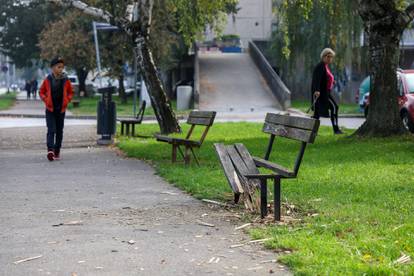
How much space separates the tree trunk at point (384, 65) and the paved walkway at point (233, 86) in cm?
2047

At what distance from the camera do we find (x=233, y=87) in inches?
1784

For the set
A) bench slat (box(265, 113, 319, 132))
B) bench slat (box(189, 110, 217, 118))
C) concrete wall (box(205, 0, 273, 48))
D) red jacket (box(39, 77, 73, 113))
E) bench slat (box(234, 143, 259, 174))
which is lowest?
bench slat (box(234, 143, 259, 174))

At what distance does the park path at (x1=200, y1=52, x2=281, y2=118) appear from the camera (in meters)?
39.2

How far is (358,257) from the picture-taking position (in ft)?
19.1

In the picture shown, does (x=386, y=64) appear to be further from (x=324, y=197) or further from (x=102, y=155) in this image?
(x=324, y=197)

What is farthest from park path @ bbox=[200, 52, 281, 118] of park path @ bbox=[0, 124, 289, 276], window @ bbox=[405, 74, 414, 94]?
park path @ bbox=[0, 124, 289, 276]

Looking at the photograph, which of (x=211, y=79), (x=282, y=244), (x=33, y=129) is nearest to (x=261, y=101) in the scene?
(x=211, y=79)

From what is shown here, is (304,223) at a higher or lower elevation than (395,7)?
lower

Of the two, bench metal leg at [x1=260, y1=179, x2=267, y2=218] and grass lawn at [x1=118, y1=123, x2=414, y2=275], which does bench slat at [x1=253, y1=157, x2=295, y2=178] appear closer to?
bench metal leg at [x1=260, y1=179, x2=267, y2=218]

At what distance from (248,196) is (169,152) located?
6743 millimetres

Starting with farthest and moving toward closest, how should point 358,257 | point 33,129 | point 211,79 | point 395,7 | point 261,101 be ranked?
point 211,79
point 261,101
point 33,129
point 395,7
point 358,257

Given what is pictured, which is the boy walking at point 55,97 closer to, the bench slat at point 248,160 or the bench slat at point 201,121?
the bench slat at point 201,121

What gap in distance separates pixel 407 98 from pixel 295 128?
12.2 m

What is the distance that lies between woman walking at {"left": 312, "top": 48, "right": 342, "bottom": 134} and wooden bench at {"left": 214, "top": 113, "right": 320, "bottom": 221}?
745 centimetres
